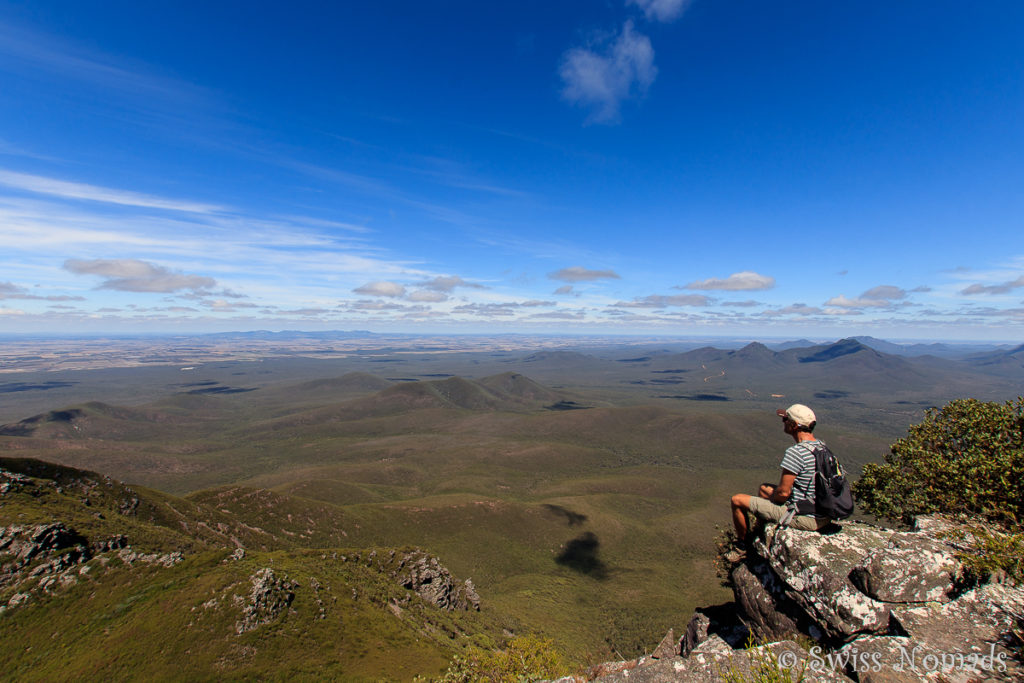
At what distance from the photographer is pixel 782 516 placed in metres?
11.7

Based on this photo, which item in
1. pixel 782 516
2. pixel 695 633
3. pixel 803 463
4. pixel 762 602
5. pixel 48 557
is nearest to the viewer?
pixel 803 463

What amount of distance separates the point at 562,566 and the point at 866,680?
105 meters

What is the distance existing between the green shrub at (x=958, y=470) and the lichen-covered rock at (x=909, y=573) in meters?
5.29

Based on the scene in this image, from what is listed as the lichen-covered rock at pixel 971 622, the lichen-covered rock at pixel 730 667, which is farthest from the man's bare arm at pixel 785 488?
the lichen-covered rock at pixel 730 667

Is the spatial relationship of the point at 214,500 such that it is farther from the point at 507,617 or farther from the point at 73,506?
the point at 507,617

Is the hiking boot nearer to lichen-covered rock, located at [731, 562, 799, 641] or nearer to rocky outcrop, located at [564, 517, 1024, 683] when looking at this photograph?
lichen-covered rock, located at [731, 562, 799, 641]

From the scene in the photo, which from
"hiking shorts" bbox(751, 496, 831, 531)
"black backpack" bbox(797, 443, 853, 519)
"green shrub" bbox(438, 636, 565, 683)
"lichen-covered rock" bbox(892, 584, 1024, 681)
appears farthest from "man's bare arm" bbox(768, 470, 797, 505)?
"green shrub" bbox(438, 636, 565, 683)

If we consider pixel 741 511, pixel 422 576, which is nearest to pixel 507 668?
pixel 741 511

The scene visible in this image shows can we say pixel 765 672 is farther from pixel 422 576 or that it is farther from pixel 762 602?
pixel 422 576

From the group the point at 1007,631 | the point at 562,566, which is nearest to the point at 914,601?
the point at 1007,631

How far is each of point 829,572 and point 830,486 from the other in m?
2.50

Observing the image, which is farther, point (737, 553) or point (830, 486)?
point (737, 553)

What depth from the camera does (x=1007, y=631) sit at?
8.50m

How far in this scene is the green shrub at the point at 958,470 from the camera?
679 inches
